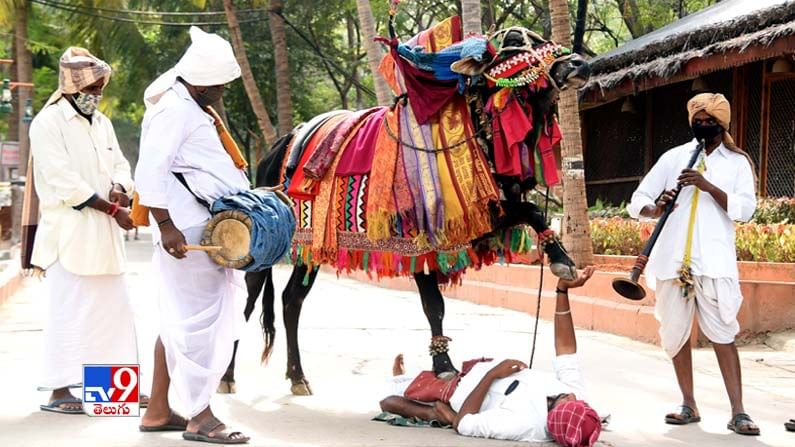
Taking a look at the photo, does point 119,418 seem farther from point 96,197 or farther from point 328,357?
point 328,357


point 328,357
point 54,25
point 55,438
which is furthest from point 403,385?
point 54,25

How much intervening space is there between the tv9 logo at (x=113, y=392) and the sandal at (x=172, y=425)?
409 millimetres

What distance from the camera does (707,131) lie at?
6457mm

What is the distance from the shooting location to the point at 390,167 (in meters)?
6.56

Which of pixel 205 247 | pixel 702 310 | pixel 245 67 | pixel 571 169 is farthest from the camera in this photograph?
pixel 245 67

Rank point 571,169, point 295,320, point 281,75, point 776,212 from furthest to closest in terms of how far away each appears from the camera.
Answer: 1. point 281,75
2. point 776,212
3. point 571,169
4. point 295,320

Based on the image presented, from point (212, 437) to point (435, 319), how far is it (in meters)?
1.65

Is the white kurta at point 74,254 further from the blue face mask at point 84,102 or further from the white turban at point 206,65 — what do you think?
the white turban at point 206,65

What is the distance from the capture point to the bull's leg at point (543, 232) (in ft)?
20.0

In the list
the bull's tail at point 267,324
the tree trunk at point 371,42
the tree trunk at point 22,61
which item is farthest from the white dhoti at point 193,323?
the tree trunk at point 22,61

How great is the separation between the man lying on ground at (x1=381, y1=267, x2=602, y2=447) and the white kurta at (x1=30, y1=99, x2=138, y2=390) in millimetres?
2088

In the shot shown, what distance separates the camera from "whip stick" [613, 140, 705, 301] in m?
6.25

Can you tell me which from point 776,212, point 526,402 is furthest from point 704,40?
point 526,402

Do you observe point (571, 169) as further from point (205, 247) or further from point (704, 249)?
point (205, 247)
